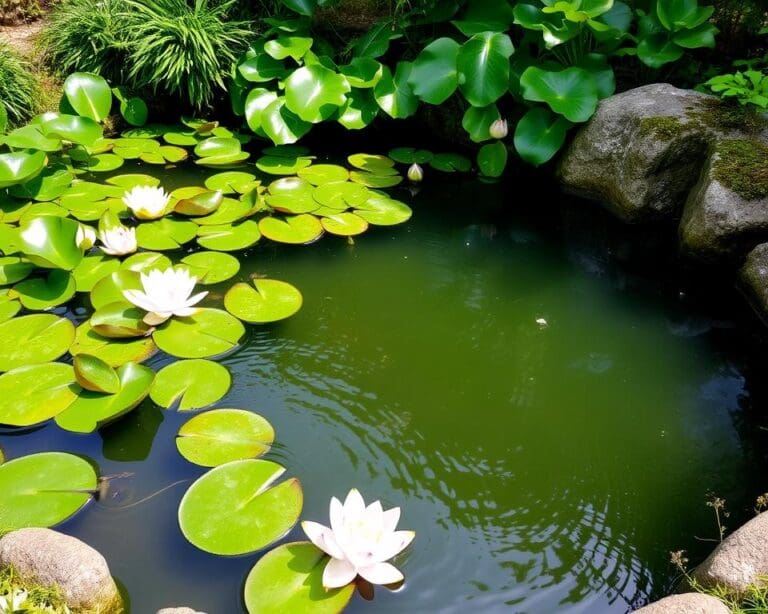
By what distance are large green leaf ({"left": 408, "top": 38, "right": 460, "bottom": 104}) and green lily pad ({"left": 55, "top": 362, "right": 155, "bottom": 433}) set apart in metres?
2.63

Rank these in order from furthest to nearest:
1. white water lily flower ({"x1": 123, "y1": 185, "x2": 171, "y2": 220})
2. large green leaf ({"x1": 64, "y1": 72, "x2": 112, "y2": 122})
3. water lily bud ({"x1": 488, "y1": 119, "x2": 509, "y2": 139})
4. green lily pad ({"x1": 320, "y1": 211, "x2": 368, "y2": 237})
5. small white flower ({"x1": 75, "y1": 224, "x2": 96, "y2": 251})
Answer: large green leaf ({"x1": 64, "y1": 72, "x2": 112, "y2": 122}), water lily bud ({"x1": 488, "y1": 119, "x2": 509, "y2": 139}), green lily pad ({"x1": 320, "y1": 211, "x2": 368, "y2": 237}), white water lily flower ({"x1": 123, "y1": 185, "x2": 171, "y2": 220}), small white flower ({"x1": 75, "y1": 224, "x2": 96, "y2": 251})

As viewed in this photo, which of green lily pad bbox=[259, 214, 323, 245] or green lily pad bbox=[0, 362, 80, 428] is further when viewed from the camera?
green lily pad bbox=[259, 214, 323, 245]

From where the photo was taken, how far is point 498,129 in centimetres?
416

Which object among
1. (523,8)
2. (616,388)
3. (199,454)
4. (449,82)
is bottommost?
(199,454)

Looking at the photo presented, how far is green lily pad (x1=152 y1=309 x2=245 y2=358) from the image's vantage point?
2697mm

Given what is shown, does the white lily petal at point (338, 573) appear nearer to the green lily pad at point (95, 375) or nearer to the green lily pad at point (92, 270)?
the green lily pad at point (95, 375)

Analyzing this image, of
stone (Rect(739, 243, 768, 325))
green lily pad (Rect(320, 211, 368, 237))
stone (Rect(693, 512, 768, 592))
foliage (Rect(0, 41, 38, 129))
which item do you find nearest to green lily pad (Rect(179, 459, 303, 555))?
stone (Rect(693, 512, 768, 592))

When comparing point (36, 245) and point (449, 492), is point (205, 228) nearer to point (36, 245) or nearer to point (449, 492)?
point (36, 245)

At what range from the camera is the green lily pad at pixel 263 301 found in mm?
2938

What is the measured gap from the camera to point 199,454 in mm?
2254

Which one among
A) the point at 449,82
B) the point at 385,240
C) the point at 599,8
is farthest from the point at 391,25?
the point at 385,240

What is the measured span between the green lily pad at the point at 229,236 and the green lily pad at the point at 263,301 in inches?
15.3

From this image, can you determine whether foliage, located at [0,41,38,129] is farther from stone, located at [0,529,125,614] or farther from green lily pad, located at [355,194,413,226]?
stone, located at [0,529,125,614]

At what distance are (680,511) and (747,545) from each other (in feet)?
1.48
